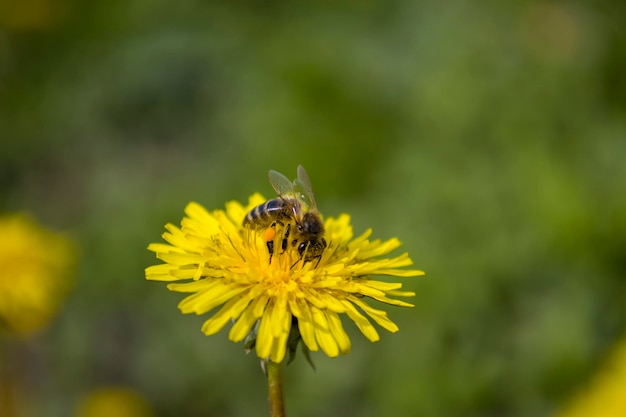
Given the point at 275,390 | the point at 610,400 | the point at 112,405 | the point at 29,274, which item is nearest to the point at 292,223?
the point at 275,390

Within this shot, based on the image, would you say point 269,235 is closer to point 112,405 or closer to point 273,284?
point 273,284

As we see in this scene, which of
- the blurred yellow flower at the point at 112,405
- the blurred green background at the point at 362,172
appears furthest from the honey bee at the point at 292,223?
the blurred yellow flower at the point at 112,405

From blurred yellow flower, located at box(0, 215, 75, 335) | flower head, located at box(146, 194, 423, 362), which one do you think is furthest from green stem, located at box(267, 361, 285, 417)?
blurred yellow flower, located at box(0, 215, 75, 335)

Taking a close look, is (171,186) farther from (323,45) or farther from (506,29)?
(506,29)

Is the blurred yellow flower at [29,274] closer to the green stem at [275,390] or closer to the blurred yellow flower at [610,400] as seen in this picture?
the green stem at [275,390]

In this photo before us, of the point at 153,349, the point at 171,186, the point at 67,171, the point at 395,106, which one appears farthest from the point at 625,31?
the point at 67,171
